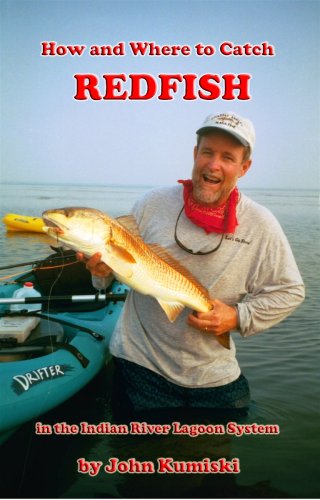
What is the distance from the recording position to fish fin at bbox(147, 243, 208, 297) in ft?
10.5

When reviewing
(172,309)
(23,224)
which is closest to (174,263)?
(172,309)

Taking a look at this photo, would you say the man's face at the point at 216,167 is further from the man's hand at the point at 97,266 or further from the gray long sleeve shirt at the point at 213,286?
the man's hand at the point at 97,266

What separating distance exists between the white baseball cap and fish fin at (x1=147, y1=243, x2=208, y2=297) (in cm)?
98

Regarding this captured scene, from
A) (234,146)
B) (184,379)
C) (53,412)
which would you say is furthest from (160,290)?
(53,412)

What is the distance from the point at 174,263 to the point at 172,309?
340 millimetres

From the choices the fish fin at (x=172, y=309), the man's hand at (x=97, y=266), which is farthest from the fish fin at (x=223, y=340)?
the man's hand at (x=97, y=266)

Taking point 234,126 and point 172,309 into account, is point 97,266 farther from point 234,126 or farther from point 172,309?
point 234,126

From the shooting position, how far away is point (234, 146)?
3404 millimetres

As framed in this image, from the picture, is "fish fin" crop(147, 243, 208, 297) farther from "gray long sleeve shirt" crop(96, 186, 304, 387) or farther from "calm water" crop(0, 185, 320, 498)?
"calm water" crop(0, 185, 320, 498)

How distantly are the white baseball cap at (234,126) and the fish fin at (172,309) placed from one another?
1.29 meters

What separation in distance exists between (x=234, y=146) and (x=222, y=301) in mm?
1178

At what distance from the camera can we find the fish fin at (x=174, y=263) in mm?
3207

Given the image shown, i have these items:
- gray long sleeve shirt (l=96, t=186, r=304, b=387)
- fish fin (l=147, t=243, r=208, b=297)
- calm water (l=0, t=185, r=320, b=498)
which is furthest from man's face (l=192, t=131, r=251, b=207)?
calm water (l=0, t=185, r=320, b=498)

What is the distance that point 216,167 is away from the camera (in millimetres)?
3363
